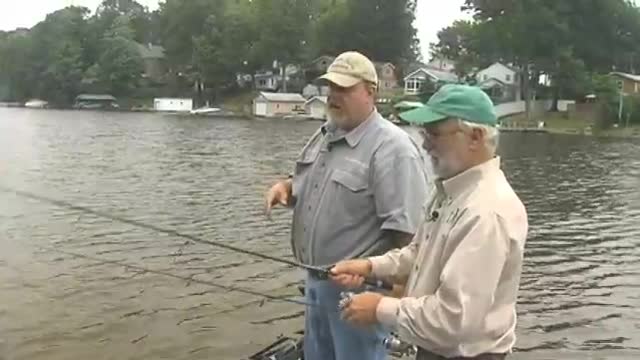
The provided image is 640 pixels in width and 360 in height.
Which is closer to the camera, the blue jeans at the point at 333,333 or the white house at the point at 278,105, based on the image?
the blue jeans at the point at 333,333

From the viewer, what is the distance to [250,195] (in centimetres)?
2280

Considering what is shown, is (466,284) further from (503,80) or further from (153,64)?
(153,64)

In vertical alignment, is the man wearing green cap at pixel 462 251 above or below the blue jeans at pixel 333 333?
above

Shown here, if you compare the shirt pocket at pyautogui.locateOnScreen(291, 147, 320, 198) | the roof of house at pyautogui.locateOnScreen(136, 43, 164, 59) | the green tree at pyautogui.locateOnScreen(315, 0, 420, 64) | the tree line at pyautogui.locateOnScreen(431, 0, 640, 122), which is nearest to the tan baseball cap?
the shirt pocket at pyautogui.locateOnScreen(291, 147, 320, 198)

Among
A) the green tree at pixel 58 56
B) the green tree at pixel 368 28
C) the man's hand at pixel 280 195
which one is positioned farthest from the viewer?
the green tree at pixel 58 56

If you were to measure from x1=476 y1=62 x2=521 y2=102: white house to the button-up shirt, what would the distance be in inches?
3315

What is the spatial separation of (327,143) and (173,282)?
298 inches

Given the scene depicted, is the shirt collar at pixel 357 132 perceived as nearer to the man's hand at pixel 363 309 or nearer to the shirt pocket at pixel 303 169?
the shirt pocket at pixel 303 169

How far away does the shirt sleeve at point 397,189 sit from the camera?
14.7 ft

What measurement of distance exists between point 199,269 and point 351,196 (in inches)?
339

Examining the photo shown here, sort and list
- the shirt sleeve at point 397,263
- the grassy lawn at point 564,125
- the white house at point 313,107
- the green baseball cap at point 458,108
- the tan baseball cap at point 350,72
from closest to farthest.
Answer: the green baseball cap at point 458,108 < the shirt sleeve at point 397,263 < the tan baseball cap at point 350,72 < the grassy lawn at point 564,125 < the white house at point 313,107

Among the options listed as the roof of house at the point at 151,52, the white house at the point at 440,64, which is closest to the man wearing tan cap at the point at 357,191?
the white house at the point at 440,64

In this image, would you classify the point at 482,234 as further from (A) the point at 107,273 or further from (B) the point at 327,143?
(A) the point at 107,273

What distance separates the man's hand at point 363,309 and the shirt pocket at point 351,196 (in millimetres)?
1213
